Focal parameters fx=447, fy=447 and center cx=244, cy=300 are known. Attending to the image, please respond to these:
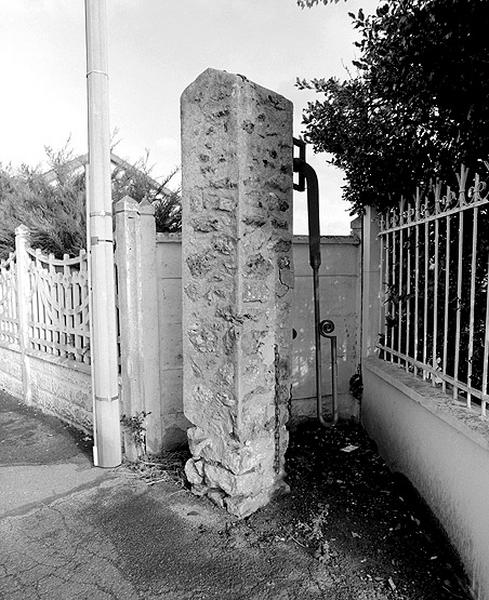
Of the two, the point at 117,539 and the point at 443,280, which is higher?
the point at 443,280

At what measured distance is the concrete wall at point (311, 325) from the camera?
373 cm

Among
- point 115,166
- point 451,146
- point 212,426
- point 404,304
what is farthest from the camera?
point 115,166

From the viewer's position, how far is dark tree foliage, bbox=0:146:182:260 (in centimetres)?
560

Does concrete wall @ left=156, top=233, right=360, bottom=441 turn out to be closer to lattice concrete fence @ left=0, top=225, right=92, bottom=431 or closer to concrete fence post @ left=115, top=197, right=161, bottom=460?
concrete fence post @ left=115, top=197, right=161, bottom=460

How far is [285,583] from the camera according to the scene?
2199 millimetres

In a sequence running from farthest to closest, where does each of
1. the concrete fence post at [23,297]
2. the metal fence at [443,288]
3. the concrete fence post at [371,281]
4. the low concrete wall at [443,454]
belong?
the concrete fence post at [23,297] → the concrete fence post at [371,281] → the metal fence at [443,288] → the low concrete wall at [443,454]

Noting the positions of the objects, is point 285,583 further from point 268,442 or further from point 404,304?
point 404,304

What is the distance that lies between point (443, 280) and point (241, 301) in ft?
4.17

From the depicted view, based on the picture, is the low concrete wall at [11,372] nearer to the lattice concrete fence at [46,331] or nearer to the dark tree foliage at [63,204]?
the lattice concrete fence at [46,331]

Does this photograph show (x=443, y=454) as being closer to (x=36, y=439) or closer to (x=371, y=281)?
(x=371, y=281)

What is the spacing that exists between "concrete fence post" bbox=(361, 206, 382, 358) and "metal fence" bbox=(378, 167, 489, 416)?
0.86 feet

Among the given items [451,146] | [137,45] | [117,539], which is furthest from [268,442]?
[137,45]

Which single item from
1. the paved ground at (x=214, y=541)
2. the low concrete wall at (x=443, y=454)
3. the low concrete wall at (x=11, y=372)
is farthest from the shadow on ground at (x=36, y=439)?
the low concrete wall at (x=443, y=454)

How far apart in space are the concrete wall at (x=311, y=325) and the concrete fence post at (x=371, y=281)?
157 mm
